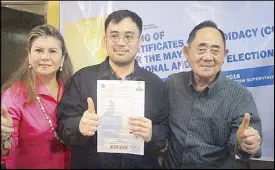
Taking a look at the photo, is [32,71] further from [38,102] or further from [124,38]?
[124,38]

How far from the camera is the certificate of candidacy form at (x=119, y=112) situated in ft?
3.98

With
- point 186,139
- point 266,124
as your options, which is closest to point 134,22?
point 186,139

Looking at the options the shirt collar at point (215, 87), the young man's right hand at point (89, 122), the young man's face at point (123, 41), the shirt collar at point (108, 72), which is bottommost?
the young man's right hand at point (89, 122)

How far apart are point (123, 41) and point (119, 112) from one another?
0.27 meters

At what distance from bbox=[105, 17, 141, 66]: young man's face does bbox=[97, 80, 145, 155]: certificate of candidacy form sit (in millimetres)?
98

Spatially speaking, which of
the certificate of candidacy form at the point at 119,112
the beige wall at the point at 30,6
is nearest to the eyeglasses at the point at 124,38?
the certificate of candidacy form at the point at 119,112

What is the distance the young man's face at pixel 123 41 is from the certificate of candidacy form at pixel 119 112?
0.10m

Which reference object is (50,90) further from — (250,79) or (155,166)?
(250,79)

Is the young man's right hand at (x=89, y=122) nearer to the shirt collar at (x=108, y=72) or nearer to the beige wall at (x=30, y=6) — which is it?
the shirt collar at (x=108, y=72)

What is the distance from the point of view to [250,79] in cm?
125

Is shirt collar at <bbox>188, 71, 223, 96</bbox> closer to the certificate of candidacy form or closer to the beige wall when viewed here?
the certificate of candidacy form

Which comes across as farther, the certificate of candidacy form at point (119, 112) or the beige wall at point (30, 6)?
the beige wall at point (30, 6)

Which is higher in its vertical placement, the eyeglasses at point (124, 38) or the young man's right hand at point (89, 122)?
the eyeglasses at point (124, 38)

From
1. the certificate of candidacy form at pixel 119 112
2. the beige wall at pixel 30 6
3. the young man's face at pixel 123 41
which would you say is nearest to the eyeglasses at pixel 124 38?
the young man's face at pixel 123 41
